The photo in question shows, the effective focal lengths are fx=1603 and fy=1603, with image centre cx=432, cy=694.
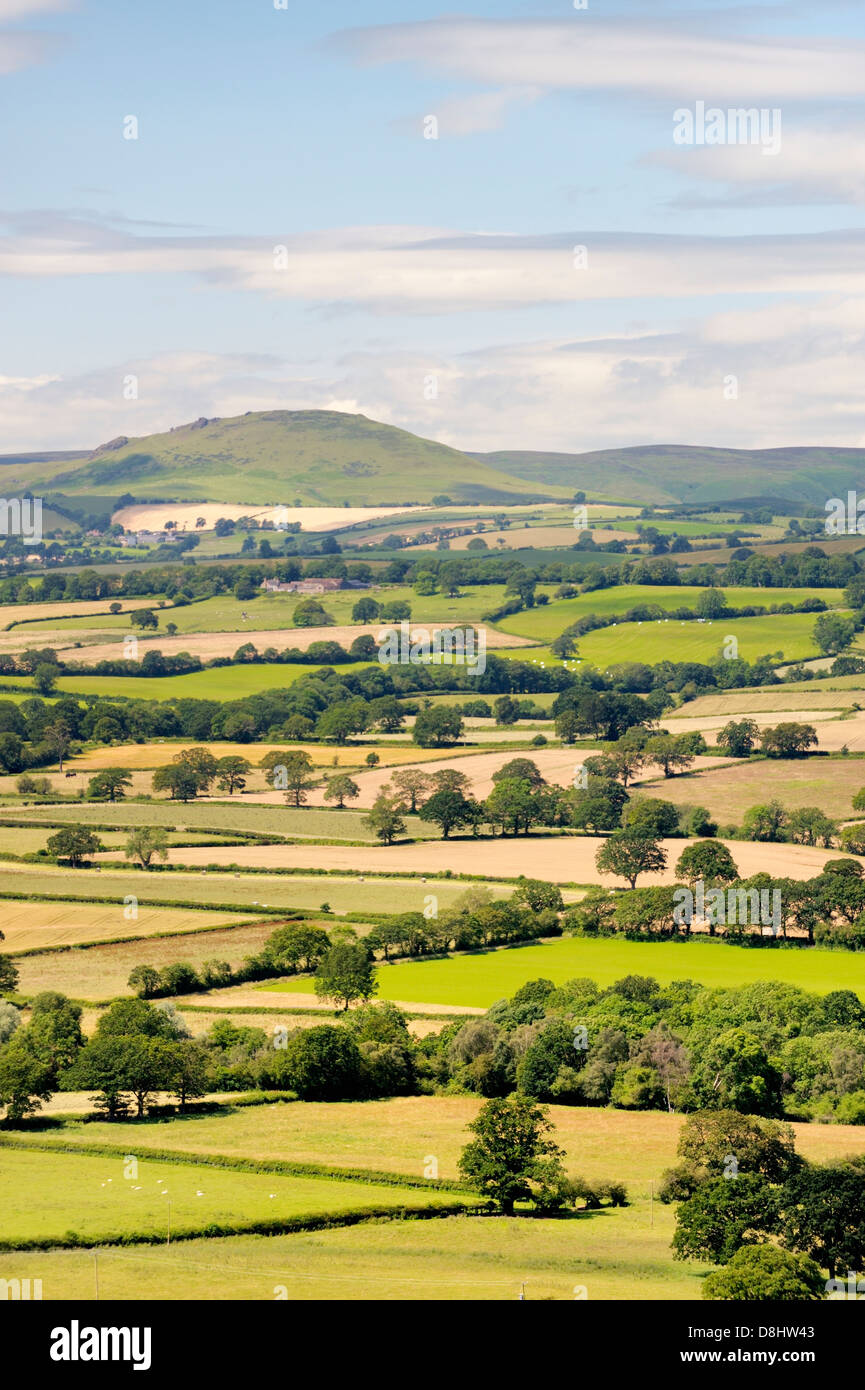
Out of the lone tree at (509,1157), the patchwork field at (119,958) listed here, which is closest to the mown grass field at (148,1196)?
the lone tree at (509,1157)

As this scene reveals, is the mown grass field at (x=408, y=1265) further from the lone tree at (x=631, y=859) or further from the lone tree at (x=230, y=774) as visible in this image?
the lone tree at (x=230, y=774)

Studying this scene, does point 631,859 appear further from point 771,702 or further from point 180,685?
point 180,685

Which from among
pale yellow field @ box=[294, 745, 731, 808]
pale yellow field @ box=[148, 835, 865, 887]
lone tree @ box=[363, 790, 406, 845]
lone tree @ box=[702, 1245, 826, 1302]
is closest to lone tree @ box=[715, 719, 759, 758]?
pale yellow field @ box=[294, 745, 731, 808]

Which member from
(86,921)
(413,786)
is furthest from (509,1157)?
(413,786)

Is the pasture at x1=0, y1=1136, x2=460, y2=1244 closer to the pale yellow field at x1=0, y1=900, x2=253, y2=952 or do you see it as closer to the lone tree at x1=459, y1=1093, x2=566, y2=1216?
the lone tree at x1=459, y1=1093, x2=566, y2=1216
